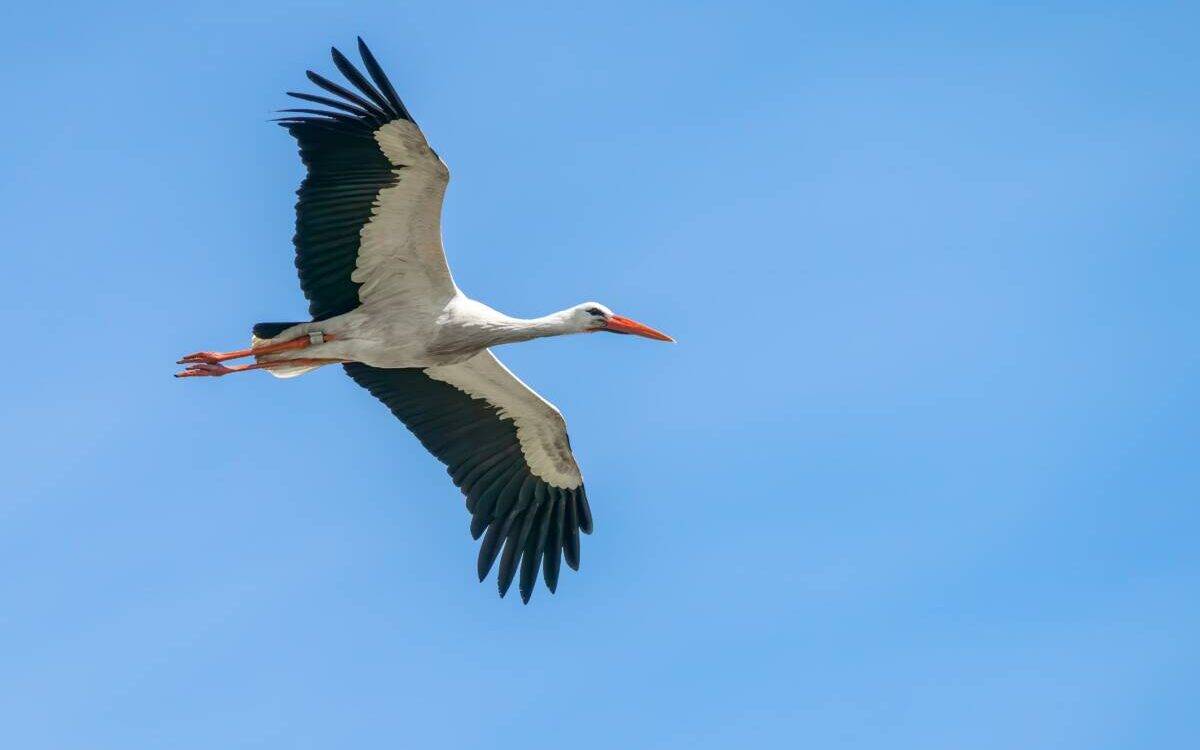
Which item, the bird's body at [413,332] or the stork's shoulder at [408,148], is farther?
the bird's body at [413,332]

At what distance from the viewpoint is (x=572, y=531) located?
21.2m

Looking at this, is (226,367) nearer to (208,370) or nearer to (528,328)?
(208,370)

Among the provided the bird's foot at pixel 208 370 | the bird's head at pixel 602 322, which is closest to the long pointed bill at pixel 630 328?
the bird's head at pixel 602 322

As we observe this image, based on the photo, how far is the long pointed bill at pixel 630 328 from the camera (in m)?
20.3

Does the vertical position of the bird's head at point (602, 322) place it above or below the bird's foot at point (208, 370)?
above

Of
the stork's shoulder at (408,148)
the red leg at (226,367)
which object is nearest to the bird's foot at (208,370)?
the red leg at (226,367)

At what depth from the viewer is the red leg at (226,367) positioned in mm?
19781

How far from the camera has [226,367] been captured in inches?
784

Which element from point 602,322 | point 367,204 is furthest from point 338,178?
point 602,322

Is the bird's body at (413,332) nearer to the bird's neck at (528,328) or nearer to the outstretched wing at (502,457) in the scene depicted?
the bird's neck at (528,328)

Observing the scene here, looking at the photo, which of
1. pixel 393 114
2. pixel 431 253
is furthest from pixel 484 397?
pixel 393 114

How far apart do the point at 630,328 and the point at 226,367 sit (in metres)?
3.96

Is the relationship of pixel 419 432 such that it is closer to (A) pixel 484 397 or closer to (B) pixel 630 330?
(A) pixel 484 397

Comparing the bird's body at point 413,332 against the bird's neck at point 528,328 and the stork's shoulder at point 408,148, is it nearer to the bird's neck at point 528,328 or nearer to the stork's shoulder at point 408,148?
the bird's neck at point 528,328
